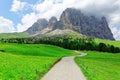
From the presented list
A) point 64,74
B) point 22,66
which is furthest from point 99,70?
point 22,66

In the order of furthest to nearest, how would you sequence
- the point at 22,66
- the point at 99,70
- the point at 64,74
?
the point at 99,70
the point at 22,66
the point at 64,74

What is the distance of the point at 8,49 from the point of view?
110312mm

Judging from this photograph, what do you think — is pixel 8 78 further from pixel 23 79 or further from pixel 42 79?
pixel 42 79

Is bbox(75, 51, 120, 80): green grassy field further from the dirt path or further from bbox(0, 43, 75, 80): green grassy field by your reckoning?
bbox(0, 43, 75, 80): green grassy field

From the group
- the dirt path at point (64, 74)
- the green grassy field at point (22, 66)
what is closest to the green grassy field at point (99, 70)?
the dirt path at point (64, 74)

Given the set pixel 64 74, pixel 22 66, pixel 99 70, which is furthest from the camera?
pixel 99 70

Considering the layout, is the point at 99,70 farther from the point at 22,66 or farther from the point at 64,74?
the point at 22,66

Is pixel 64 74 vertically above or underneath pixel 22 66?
underneath

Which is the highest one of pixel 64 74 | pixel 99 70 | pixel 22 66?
pixel 22 66

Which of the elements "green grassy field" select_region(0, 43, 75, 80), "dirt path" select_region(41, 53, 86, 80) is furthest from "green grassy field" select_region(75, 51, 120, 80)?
Answer: "green grassy field" select_region(0, 43, 75, 80)

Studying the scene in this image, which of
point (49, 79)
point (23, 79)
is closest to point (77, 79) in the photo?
A: point (49, 79)

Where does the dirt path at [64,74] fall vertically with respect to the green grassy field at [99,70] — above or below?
above

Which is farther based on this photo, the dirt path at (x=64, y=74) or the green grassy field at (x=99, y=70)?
the green grassy field at (x=99, y=70)

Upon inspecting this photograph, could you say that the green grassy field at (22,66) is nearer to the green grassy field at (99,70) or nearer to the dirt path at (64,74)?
the dirt path at (64,74)
